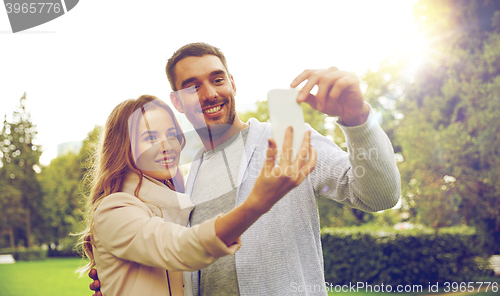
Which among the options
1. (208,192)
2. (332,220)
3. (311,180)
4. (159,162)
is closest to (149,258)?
(159,162)

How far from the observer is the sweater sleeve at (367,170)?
5.12 feet

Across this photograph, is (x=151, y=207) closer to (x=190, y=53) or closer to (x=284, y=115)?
(x=284, y=115)

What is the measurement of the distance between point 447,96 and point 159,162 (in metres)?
12.4

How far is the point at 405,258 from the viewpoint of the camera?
1073 cm

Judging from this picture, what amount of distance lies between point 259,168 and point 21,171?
130 feet

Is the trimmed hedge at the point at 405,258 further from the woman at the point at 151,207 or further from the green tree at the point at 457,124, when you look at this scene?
the woman at the point at 151,207

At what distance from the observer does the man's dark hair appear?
7.78 feet

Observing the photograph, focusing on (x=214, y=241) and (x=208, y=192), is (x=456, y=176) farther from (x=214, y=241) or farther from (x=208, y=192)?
(x=214, y=241)

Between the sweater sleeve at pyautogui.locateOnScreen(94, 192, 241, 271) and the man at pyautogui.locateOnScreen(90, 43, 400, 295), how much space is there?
0.58 m

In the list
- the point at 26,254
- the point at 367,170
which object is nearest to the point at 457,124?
the point at 367,170

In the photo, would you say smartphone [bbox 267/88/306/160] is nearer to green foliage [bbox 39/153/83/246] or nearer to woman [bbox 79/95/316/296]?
woman [bbox 79/95/316/296]

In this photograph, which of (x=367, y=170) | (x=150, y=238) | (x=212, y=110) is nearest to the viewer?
(x=150, y=238)

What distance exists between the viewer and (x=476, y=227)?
1160 cm

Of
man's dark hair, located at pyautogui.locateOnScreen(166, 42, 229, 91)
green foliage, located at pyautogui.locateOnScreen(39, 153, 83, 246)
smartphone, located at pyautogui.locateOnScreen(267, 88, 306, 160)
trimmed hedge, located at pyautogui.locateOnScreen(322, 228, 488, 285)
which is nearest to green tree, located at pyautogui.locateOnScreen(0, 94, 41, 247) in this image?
green foliage, located at pyautogui.locateOnScreen(39, 153, 83, 246)
